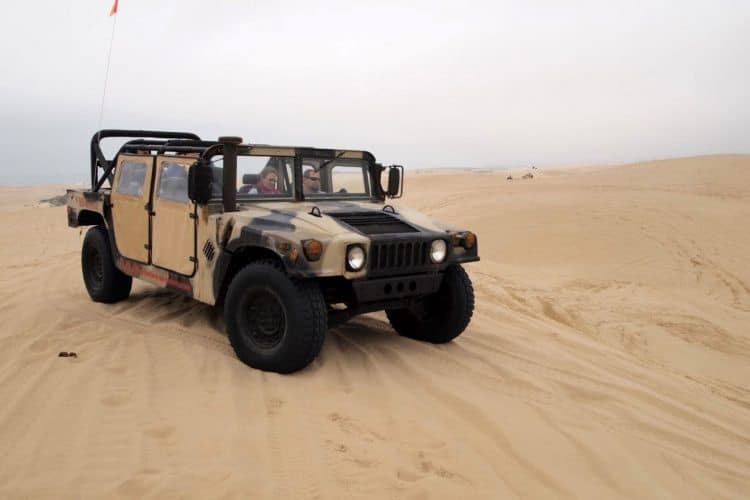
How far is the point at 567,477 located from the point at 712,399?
2343 millimetres

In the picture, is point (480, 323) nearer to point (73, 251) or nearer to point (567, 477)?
point (567, 477)

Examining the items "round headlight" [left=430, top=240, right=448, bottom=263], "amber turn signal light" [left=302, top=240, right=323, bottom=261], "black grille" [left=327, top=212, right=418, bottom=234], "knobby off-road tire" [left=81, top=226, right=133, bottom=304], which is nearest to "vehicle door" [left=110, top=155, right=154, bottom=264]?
"knobby off-road tire" [left=81, top=226, right=133, bottom=304]

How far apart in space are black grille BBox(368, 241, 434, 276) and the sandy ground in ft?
2.49

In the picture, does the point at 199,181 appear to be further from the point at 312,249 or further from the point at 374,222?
the point at 374,222

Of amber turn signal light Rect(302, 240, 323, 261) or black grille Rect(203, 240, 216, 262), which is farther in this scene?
black grille Rect(203, 240, 216, 262)

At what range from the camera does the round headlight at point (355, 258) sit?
4.52 meters

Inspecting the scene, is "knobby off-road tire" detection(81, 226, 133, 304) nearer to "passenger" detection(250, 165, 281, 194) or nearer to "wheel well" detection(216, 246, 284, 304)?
"wheel well" detection(216, 246, 284, 304)

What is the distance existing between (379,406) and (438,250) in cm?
136

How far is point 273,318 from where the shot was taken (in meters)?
4.82

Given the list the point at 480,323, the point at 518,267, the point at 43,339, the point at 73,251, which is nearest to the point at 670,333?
the point at 480,323


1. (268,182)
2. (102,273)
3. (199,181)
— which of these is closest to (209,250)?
(199,181)

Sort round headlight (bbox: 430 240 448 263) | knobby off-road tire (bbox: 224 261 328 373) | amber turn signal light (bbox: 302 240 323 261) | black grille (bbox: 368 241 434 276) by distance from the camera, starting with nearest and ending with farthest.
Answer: amber turn signal light (bbox: 302 240 323 261)
knobby off-road tire (bbox: 224 261 328 373)
black grille (bbox: 368 241 434 276)
round headlight (bbox: 430 240 448 263)

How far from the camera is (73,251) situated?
12.2m

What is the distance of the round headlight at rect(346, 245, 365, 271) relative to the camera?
452cm
